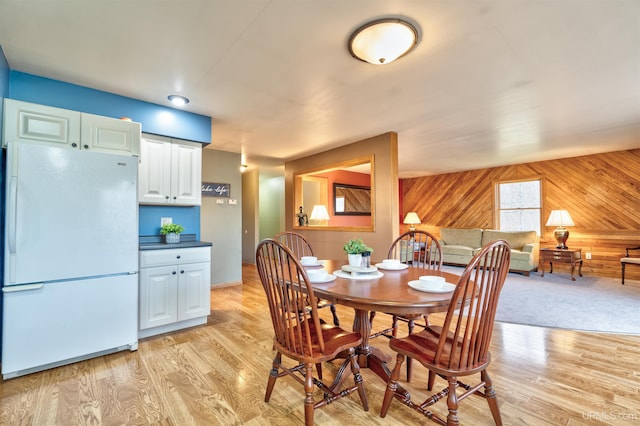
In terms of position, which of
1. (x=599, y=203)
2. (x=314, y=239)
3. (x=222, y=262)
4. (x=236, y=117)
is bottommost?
(x=222, y=262)

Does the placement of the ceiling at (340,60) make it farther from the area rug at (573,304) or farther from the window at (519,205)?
the window at (519,205)

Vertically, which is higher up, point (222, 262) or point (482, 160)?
point (482, 160)

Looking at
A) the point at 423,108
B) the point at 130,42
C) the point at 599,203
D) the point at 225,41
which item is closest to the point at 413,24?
the point at 225,41

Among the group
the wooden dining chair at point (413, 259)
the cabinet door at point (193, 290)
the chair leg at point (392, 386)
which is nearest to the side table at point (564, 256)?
the wooden dining chair at point (413, 259)

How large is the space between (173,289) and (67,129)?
1.64m

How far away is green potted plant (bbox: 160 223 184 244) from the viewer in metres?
3.11

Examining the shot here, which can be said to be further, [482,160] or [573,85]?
[482,160]

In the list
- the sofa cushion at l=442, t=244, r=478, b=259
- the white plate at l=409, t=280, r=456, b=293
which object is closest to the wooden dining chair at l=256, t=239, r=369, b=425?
the white plate at l=409, t=280, r=456, b=293

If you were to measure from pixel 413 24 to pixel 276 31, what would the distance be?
34.7 inches

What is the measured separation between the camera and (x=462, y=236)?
274 inches

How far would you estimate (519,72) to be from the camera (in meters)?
2.45

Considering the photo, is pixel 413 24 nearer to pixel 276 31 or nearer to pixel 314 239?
pixel 276 31

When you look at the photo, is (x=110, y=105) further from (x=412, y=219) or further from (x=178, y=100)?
(x=412, y=219)

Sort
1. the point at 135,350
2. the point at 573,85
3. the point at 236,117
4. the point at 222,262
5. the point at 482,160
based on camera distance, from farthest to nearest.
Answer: the point at 482,160 < the point at 222,262 < the point at 236,117 < the point at 573,85 < the point at 135,350
